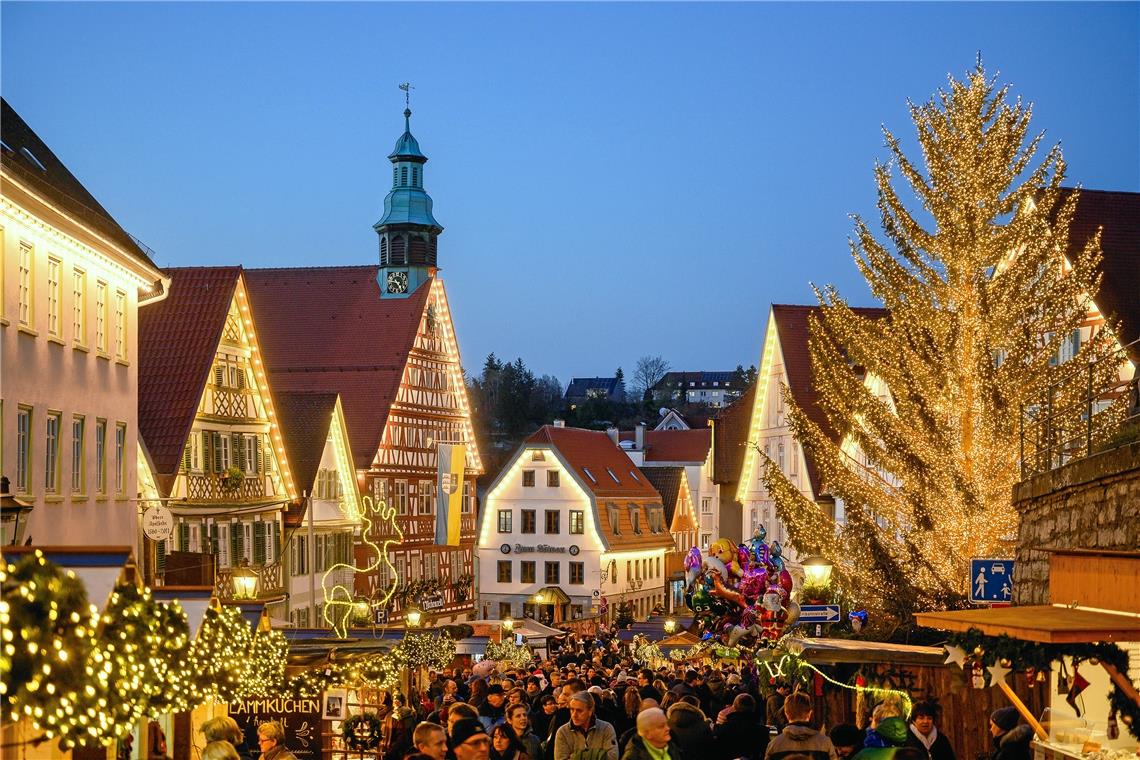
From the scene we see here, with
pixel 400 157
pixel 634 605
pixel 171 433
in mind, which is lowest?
pixel 634 605

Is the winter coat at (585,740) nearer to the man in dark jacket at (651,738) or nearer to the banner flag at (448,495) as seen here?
the man in dark jacket at (651,738)

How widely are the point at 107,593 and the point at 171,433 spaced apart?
90.9 ft

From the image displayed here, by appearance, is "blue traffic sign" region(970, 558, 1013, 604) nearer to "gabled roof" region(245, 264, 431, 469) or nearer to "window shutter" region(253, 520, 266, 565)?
"window shutter" region(253, 520, 266, 565)

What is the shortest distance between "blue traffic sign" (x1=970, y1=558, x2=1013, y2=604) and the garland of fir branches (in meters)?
6.30

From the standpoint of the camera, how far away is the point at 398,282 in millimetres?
72000

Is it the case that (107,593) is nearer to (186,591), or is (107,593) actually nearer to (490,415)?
(186,591)

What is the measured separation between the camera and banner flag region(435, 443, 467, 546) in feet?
196

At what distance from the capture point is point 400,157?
77.5m

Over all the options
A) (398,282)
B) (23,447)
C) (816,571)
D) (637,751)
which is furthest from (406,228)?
(637,751)

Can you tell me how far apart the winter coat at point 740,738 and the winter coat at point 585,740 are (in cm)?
114

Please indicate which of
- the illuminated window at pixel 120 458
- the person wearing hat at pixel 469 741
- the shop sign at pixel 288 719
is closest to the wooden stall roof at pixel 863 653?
the shop sign at pixel 288 719

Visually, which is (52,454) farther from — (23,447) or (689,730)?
(689,730)

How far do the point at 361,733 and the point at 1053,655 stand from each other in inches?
448

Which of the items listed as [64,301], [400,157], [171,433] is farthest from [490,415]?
[64,301]
